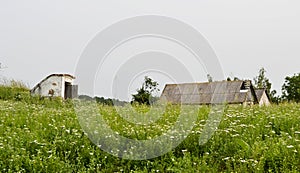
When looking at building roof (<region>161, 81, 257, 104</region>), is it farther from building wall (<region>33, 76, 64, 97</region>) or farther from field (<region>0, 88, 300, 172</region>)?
→ field (<region>0, 88, 300, 172</region>)

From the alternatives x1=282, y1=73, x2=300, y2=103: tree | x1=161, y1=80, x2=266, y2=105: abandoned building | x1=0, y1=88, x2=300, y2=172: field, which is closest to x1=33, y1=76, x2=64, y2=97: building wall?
x1=161, y1=80, x2=266, y2=105: abandoned building

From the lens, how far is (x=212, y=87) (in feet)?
95.0

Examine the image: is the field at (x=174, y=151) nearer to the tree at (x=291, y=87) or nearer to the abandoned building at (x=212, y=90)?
the abandoned building at (x=212, y=90)

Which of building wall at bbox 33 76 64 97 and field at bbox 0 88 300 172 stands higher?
building wall at bbox 33 76 64 97

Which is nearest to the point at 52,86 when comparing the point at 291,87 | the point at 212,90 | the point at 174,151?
the point at 212,90

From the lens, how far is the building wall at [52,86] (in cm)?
2067

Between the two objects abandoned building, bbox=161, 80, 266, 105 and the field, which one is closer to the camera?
the field

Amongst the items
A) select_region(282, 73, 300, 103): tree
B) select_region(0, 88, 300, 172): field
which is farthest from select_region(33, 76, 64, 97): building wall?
select_region(282, 73, 300, 103): tree

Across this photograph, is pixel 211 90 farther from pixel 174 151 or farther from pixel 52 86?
pixel 174 151

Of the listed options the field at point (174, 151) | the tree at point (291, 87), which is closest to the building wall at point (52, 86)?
the field at point (174, 151)

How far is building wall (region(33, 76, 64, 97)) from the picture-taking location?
20.7 m

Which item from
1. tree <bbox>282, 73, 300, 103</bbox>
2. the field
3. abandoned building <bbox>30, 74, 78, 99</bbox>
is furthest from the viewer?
tree <bbox>282, 73, 300, 103</bbox>

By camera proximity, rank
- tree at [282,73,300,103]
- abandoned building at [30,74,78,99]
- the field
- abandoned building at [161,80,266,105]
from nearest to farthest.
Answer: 1. the field
2. abandoned building at [30,74,78,99]
3. abandoned building at [161,80,266,105]
4. tree at [282,73,300,103]

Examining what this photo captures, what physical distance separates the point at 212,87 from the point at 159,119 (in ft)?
71.1
